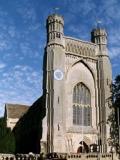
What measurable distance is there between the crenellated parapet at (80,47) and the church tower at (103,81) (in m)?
1.07

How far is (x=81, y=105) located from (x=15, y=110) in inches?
1026

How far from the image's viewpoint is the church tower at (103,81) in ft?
181

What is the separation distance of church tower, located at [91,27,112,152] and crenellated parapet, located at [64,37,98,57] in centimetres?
107

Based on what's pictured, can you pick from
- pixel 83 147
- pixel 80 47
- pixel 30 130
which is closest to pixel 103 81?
pixel 80 47

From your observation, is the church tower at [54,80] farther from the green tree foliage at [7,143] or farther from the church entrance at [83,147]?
the green tree foliage at [7,143]

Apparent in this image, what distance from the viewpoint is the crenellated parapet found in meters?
57.7

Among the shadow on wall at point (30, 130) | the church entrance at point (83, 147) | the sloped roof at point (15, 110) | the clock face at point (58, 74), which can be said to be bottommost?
the church entrance at point (83, 147)

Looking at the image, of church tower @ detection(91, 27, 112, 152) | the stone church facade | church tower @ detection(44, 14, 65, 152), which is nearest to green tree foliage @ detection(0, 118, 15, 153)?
the stone church facade

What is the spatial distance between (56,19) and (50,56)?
6538mm

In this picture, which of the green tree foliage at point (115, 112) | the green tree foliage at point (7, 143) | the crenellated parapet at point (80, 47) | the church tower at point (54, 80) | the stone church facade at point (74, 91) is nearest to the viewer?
the green tree foliage at point (115, 112)

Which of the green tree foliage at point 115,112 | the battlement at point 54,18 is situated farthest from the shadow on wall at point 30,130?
the battlement at point 54,18

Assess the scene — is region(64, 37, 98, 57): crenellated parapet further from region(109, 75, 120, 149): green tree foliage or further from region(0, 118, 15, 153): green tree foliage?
region(0, 118, 15, 153): green tree foliage

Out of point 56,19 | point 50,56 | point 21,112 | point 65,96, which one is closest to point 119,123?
point 65,96

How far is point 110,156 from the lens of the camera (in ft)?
133
